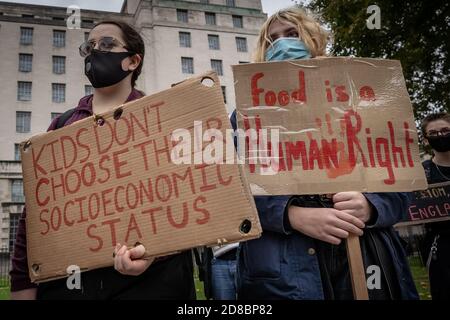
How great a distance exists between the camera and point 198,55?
33250 millimetres

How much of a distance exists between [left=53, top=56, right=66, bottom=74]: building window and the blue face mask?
3243cm

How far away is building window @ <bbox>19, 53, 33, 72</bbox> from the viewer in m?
31.1

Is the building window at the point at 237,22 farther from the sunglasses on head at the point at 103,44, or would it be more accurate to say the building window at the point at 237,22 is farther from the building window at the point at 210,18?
the sunglasses on head at the point at 103,44

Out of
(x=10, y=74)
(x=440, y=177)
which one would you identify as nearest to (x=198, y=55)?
(x=10, y=74)

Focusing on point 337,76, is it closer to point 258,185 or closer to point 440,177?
point 258,185

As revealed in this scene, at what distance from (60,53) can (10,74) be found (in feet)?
12.7

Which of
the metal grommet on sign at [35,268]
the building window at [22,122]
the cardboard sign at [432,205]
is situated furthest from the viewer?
the building window at [22,122]

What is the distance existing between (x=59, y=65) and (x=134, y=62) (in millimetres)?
32812

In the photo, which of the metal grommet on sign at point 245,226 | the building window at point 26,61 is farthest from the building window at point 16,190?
the metal grommet on sign at point 245,226

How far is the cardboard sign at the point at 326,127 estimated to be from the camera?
1766 mm

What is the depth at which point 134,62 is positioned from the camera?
7.26 ft

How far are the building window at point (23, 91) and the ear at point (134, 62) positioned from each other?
31272 millimetres

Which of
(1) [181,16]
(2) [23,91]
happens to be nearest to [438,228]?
(2) [23,91]

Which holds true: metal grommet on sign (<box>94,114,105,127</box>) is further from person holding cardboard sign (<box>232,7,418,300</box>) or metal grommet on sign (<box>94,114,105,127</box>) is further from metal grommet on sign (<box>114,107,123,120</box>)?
person holding cardboard sign (<box>232,7,418,300</box>)
